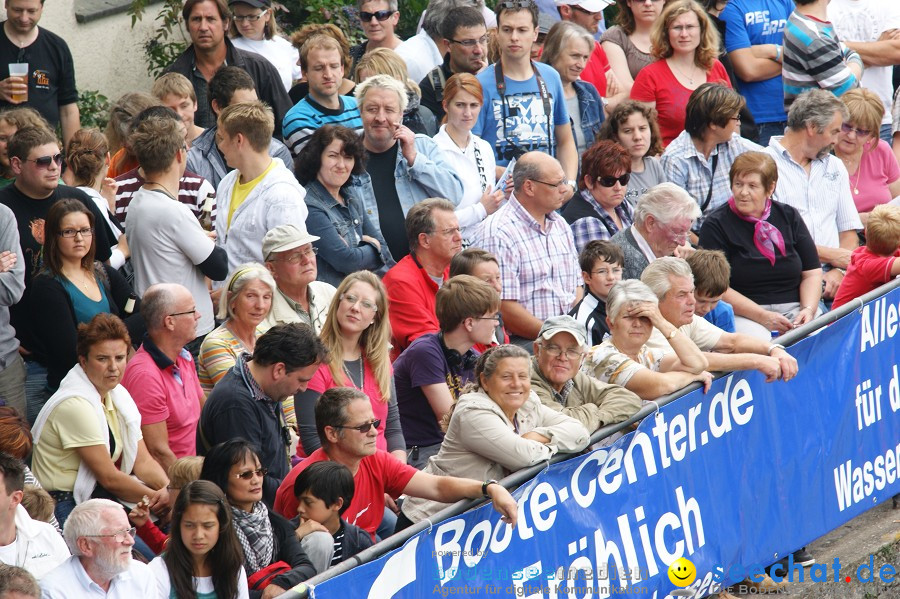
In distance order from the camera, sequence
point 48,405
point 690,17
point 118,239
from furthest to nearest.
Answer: point 690,17, point 118,239, point 48,405

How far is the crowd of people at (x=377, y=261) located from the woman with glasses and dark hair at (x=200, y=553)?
0.01 meters

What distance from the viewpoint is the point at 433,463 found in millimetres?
6535

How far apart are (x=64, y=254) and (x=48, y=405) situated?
1056mm

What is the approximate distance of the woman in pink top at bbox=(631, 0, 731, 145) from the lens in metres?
11.1

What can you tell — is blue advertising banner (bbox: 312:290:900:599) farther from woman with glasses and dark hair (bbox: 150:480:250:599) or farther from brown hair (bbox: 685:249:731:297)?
brown hair (bbox: 685:249:731:297)

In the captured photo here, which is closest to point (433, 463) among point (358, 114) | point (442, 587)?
point (442, 587)

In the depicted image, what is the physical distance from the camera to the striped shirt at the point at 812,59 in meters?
11.4

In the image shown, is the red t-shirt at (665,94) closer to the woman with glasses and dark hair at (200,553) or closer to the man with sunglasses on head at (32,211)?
the man with sunglasses on head at (32,211)

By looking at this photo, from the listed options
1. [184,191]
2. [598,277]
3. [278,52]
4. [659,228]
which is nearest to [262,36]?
[278,52]

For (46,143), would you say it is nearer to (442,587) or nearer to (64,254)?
(64,254)

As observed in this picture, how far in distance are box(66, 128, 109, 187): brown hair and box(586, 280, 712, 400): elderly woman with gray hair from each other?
3276 millimetres

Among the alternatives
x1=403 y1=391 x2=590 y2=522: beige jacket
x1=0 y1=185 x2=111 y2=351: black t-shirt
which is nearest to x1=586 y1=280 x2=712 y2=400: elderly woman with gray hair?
x1=403 y1=391 x2=590 y2=522: beige jacket

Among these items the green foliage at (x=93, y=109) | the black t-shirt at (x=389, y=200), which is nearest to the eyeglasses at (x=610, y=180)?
the black t-shirt at (x=389, y=200)

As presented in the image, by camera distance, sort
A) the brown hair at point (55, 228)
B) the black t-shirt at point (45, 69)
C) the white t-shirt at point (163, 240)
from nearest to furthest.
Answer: the brown hair at point (55, 228) → the white t-shirt at point (163, 240) → the black t-shirt at point (45, 69)
